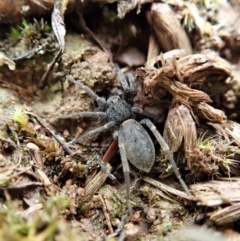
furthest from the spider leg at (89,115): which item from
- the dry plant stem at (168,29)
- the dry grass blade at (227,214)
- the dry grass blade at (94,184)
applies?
the dry grass blade at (227,214)

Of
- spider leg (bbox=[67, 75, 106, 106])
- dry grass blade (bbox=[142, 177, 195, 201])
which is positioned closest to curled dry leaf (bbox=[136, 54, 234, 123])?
spider leg (bbox=[67, 75, 106, 106])

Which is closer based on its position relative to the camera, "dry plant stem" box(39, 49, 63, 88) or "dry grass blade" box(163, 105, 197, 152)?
"dry grass blade" box(163, 105, 197, 152)

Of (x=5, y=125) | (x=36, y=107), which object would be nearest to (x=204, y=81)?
(x=36, y=107)

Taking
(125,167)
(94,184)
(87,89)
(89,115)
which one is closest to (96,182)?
(94,184)

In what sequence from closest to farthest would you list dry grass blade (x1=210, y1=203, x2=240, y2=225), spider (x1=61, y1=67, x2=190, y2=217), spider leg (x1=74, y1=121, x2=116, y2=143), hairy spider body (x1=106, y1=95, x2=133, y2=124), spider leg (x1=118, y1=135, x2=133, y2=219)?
dry grass blade (x1=210, y1=203, x2=240, y2=225) → spider leg (x1=118, y1=135, x2=133, y2=219) → spider (x1=61, y1=67, x2=190, y2=217) → spider leg (x1=74, y1=121, x2=116, y2=143) → hairy spider body (x1=106, y1=95, x2=133, y2=124)

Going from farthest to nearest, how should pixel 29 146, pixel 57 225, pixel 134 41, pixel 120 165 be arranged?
1. pixel 134 41
2. pixel 120 165
3. pixel 29 146
4. pixel 57 225

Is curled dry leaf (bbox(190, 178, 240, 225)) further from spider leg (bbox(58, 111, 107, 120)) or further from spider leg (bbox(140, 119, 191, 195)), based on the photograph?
spider leg (bbox(58, 111, 107, 120))

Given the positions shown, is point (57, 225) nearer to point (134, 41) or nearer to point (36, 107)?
point (36, 107)
